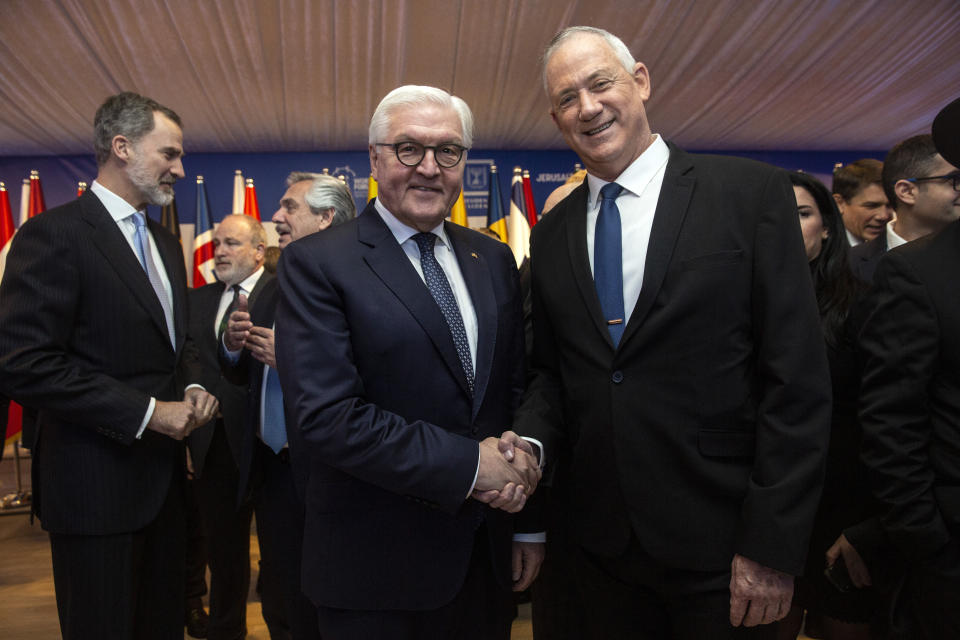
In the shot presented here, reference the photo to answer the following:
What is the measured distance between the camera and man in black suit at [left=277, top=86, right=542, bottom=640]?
1.33m

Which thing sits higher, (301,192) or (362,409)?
(301,192)

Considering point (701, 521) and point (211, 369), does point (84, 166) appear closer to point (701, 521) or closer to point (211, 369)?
point (211, 369)

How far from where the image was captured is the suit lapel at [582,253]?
1.47 m

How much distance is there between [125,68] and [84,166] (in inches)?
110

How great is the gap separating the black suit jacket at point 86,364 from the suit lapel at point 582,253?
51.9 inches

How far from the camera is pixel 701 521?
1370 millimetres

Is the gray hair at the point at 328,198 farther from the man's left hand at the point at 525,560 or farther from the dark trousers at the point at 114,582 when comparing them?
the man's left hand at the point at 525,560

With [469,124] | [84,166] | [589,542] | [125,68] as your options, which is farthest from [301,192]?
[84,166]

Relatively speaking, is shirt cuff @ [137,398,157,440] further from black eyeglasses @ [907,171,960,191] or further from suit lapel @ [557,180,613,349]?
black eyeglasses @ [907,171,960,191]

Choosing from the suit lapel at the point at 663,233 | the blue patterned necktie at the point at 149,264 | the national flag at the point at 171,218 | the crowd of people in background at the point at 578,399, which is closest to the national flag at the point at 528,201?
the national flag at the point at 171,218

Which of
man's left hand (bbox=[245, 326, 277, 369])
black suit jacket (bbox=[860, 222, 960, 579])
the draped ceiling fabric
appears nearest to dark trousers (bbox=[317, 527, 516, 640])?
black suit jacket (bbox=[860, 222, 960, 579])

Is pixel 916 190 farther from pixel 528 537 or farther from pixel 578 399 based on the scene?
pixel 528 537

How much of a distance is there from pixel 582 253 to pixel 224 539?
2403mm

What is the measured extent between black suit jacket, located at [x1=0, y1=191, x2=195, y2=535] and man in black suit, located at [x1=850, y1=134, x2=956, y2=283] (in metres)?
2.45
